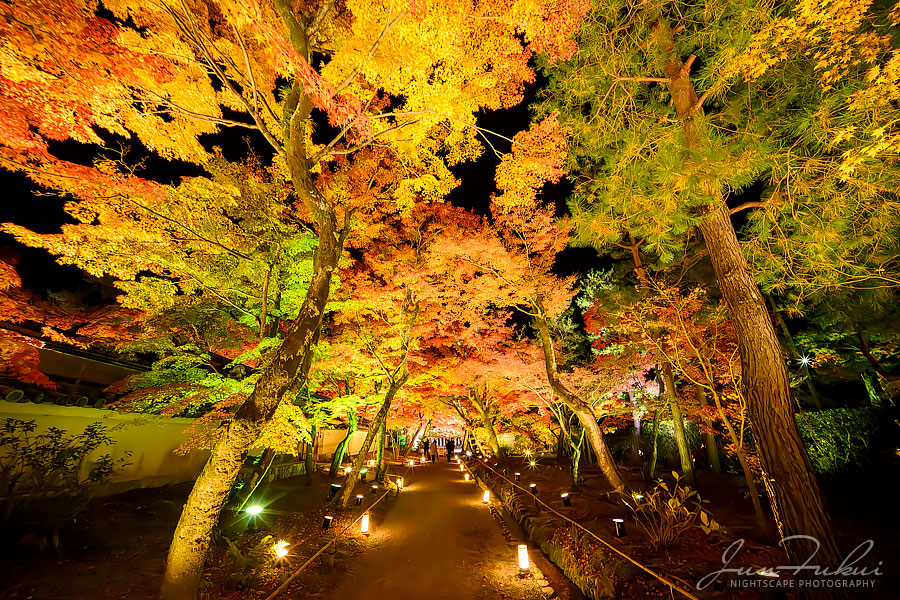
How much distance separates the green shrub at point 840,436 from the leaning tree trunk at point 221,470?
48.6 ft

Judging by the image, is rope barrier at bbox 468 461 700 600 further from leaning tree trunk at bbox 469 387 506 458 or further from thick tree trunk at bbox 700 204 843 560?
leaning tree trunk at bbox 469 387 506 458

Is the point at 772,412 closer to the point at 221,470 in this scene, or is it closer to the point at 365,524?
the point at 221,470

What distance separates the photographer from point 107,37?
4551 mm

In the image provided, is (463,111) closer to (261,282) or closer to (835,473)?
(261,282)

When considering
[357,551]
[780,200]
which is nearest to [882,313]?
[780,200]

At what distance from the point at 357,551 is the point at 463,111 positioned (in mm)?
9232

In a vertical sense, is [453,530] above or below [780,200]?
below

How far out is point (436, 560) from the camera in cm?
704

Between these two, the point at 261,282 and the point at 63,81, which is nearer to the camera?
the point at 63,81

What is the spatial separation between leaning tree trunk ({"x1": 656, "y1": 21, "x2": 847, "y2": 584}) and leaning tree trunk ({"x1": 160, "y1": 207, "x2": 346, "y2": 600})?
6.08m

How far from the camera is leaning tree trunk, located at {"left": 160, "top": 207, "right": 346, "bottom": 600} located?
399 centimetres

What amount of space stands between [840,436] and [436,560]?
43.8 feet

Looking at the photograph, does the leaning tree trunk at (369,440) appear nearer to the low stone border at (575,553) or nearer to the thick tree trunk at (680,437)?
the low stone border at (575,553)

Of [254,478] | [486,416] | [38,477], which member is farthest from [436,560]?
[486,416]
